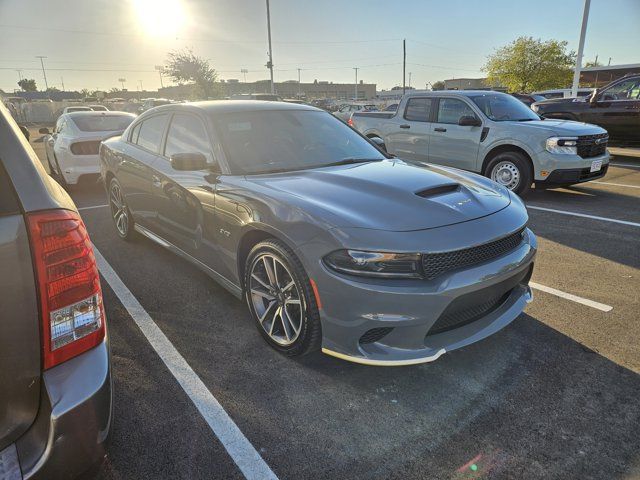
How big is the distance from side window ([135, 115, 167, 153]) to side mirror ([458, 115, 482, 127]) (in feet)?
17.1

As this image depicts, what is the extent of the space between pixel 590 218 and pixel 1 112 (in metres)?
6.59

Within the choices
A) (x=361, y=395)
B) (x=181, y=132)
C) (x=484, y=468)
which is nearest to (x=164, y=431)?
(x=361, y=395)

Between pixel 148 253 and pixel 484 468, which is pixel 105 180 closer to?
pixel 148 253

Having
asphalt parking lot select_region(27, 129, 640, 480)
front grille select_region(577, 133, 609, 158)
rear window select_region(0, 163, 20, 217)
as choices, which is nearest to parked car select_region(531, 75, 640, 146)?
front grille select_region(577, 133, 609, 158)

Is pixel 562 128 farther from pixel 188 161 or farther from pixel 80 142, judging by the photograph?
pixel 80 142

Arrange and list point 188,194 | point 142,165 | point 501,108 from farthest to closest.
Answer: point 501,108 < point 142,165 < point 188,194

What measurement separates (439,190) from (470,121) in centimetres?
510

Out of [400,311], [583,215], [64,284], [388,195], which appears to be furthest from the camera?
[583,215]

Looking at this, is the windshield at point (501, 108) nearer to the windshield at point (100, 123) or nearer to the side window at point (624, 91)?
the side window at point (624, 91)

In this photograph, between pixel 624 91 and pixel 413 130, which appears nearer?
pixel 413 130

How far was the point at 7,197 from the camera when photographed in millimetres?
1320

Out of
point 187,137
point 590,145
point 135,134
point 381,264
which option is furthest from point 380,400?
point 590,145

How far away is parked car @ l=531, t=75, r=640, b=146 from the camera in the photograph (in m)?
10.2

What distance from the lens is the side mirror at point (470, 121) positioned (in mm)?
7293
